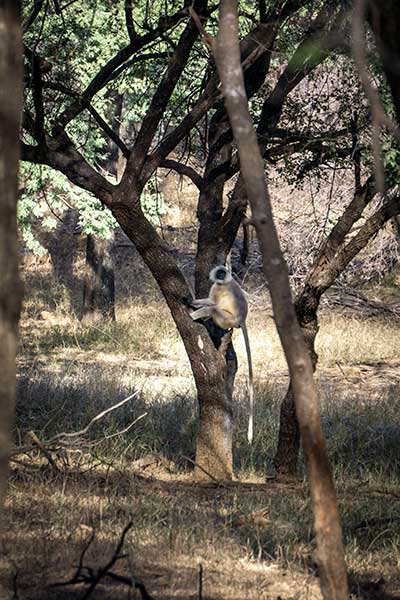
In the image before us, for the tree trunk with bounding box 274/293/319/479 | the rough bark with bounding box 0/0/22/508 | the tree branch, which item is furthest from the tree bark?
the tree trunk with bounding box 274/293/319/479

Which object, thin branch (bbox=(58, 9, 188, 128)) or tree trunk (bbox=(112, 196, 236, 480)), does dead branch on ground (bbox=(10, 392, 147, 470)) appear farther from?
thin branch (bbox=(58, 9, 188, 128))

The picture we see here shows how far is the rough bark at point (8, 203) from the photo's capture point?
248cm

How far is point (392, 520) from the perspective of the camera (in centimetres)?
603

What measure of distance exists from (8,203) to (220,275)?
5.19 m

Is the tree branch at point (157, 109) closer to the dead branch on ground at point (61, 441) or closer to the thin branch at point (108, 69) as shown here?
the thin branch at point (108, 69)

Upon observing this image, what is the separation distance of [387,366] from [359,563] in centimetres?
891

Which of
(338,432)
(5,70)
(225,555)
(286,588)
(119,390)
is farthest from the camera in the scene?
(119,390)

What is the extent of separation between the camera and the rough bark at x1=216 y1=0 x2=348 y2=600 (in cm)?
367

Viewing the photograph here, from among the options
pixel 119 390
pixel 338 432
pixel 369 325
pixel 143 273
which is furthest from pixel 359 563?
pixel 143 273

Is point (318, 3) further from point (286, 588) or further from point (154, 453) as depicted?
point (286, 588)

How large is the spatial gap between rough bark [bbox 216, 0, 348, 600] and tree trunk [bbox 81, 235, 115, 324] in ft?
47.5

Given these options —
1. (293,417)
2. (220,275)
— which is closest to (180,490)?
(293,417)

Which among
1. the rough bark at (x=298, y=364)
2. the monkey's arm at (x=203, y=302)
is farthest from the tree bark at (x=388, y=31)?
the monkey's arm at (x=203, y=302)

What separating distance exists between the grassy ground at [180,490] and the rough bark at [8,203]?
1855 mm
